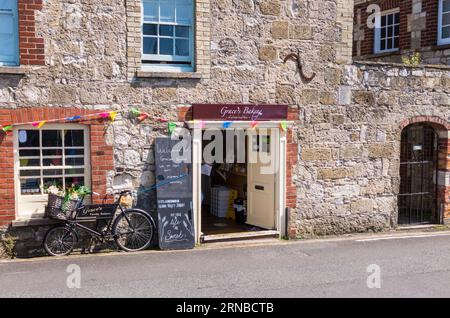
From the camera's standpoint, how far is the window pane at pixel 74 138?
9039 mm

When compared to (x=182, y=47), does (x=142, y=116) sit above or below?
below

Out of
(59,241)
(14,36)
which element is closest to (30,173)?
(59,241)

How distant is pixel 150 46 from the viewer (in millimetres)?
9430

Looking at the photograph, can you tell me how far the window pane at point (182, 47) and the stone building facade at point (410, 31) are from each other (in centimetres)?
784

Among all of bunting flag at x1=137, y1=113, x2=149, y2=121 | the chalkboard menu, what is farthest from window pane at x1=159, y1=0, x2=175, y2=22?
the chalkboard menu

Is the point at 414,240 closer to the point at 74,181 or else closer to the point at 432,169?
the point at 432,169

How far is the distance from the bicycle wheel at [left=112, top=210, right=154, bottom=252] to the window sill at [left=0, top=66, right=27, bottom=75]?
116 inches

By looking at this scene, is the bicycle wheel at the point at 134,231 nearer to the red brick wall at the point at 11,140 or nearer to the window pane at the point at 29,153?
the red brick wall at the point at 11,140

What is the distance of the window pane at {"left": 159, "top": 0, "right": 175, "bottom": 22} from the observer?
9.39 meters

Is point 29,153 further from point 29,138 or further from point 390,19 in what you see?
point 390,19

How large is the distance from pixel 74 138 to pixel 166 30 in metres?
2.61
